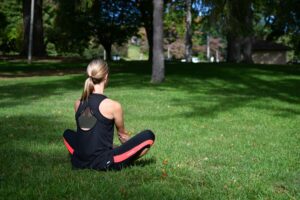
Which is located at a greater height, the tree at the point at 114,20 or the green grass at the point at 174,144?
the tree at the point at 114,20

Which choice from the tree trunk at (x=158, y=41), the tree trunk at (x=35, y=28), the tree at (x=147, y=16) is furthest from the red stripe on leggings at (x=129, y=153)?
the tree at (x=147, y=16)

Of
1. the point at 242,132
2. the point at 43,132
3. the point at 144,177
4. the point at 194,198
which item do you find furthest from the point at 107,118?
the point at 242,132

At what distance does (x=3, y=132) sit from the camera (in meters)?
9.19

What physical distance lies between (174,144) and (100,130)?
250cm

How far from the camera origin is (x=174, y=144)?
8.17 meters

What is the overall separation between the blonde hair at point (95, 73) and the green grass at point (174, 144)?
3.22ft

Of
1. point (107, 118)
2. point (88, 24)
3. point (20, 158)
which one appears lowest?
point (20, 158)

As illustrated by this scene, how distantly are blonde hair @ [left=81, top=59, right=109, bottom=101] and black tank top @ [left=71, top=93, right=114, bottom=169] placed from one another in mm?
88

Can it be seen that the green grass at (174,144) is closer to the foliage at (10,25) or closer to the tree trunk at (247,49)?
the tree trunk at (247,49)

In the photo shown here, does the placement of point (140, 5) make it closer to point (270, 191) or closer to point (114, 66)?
point (114, 66)

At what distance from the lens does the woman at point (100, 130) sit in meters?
5.86

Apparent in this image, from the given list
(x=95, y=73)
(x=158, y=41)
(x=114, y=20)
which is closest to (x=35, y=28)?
(x=114, y=20)

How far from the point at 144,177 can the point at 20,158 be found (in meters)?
1.97

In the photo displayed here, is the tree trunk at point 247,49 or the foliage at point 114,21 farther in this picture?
the foliage at point 114,21
